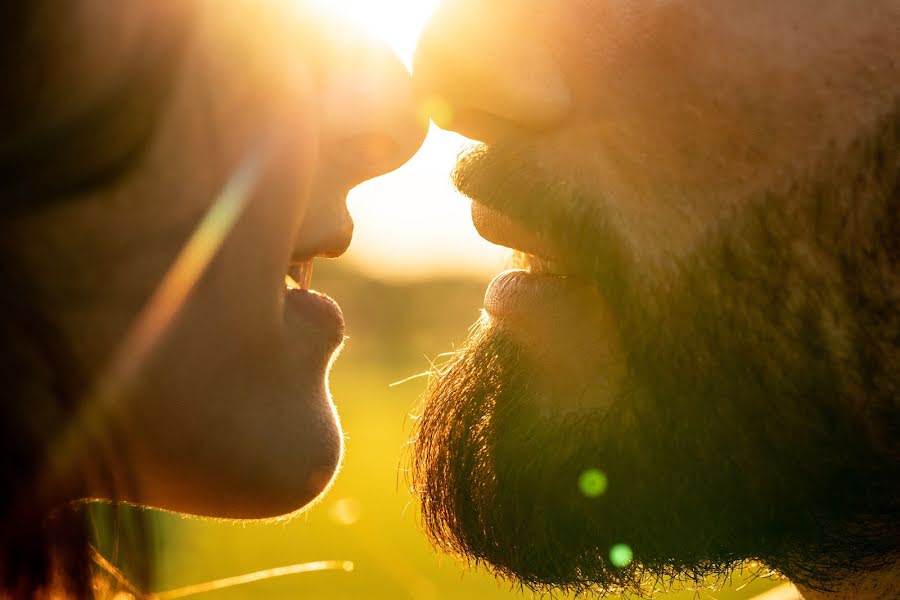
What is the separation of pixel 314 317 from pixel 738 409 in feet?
3.91

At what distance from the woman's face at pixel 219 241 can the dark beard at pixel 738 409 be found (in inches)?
26.1

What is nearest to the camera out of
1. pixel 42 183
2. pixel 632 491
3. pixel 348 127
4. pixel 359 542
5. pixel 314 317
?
pixel 42 183

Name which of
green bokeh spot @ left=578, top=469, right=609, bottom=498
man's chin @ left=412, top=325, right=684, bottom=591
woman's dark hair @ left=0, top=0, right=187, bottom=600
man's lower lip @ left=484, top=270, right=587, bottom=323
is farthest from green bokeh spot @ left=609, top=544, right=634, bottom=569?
woman's dark hair @ left=0, top=0, right=187, bottom=600

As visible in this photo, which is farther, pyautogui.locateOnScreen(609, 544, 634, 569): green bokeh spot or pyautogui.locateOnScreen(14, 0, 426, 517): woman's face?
pyautogui.locateOnScreen(609, 544, 634, 569): green bokeh spot

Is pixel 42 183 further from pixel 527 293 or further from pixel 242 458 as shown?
pixel 527 293

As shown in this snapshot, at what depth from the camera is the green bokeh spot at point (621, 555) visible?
2.44 meters

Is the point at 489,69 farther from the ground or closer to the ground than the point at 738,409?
farther from the ground

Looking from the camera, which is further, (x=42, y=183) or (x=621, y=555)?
(x=621, y=555)

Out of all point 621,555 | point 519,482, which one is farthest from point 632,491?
point 519,482

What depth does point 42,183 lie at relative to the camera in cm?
150

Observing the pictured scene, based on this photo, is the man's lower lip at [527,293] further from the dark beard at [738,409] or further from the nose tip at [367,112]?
the nose tip at [367,112]

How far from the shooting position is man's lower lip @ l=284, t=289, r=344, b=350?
1.90 metres

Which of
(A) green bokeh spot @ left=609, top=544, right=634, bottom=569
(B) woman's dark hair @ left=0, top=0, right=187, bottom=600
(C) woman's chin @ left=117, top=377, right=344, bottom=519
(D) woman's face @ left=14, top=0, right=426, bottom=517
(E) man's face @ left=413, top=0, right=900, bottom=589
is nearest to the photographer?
(B) woman's dark hair @ left=0, top=0, right=187, bottom=600

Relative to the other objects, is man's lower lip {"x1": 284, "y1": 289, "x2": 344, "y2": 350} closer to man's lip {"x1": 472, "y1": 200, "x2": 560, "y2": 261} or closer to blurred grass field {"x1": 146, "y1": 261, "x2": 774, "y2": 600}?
blurred grass field {"x1": 146, "y1": 261, "x2": 774, "y2": 600}
